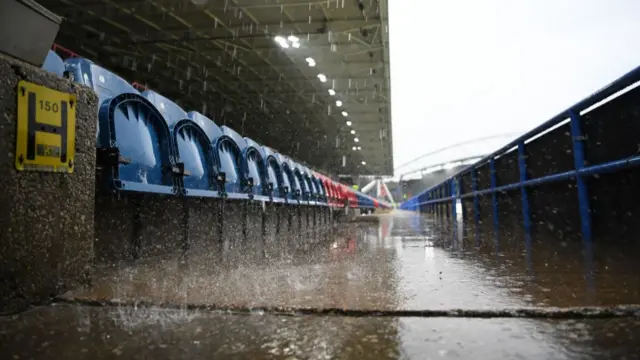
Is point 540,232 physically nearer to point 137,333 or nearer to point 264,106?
point 137,333

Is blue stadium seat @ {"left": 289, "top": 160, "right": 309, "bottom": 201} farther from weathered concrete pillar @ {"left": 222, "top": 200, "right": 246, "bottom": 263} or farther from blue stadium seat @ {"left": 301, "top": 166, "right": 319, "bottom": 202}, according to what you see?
weathered concrete pillar @ {"left": 222, "top": 200, "right": 246, "bottom": 263}

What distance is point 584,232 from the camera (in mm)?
3434

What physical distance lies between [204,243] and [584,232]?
3.50 metres

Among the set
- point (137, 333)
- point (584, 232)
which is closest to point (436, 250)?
point (584, 232)

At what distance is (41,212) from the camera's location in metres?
1.66

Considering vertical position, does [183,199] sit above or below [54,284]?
above

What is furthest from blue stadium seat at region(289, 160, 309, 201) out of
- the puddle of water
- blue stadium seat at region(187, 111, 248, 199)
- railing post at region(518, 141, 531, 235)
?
the puddle of water

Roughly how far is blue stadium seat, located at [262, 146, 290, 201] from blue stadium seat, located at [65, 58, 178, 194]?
2727mm

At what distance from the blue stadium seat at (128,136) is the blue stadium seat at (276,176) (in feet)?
8.95

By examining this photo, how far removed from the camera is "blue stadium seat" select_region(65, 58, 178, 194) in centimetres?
270

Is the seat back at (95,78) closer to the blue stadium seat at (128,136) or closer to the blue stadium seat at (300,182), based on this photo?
the blue stadium seat at (128,136)

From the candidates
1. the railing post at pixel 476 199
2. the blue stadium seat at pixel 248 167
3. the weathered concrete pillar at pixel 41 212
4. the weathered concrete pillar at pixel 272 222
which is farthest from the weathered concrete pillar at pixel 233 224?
the railing post at pixel 476 199

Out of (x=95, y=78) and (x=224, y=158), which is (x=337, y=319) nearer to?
(x=95, y=78)

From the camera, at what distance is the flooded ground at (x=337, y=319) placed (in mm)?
1152
